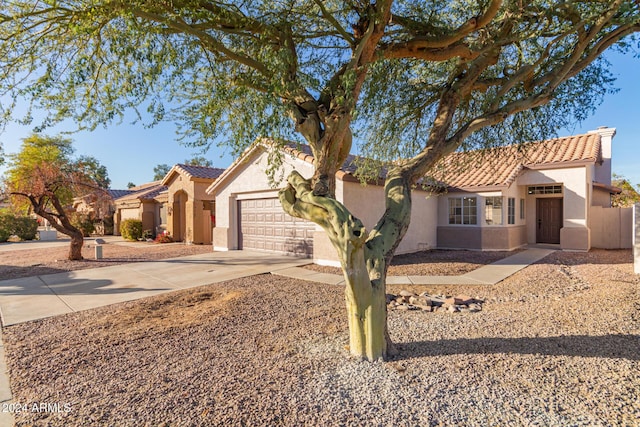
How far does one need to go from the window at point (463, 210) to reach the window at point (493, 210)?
44cm

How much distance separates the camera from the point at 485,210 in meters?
15.1

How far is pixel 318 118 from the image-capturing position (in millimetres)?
4652

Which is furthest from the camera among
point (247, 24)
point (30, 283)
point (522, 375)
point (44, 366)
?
point (30, 283)

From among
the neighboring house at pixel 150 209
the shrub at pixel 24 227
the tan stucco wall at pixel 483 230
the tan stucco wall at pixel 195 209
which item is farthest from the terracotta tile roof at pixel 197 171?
the shrub at pixel 24 227

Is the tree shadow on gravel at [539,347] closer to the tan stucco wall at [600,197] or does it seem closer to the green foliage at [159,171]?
the tan stucco wall at [600,197]

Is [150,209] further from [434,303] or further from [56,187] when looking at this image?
[434,303]

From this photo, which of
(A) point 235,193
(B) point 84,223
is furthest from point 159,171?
(A) point 235,193

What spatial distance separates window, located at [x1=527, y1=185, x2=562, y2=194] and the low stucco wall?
183cm

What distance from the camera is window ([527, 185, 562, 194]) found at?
15691 millimetres

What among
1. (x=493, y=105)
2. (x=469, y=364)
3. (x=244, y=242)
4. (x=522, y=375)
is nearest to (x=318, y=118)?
(x=493, y=105)

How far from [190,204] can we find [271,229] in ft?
22.9

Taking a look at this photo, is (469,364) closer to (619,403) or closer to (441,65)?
(619,403)

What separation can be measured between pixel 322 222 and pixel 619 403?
3.32 metres

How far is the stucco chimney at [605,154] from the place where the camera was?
1761 centimetres
